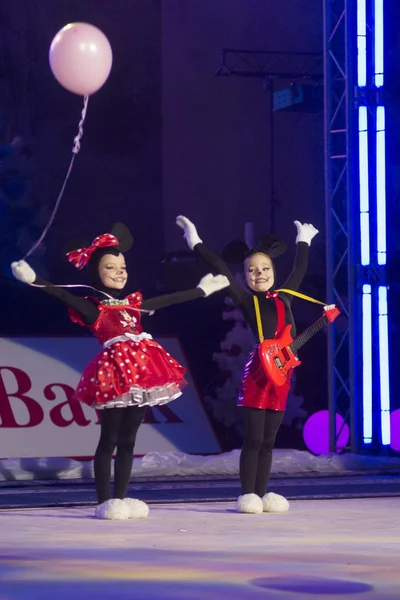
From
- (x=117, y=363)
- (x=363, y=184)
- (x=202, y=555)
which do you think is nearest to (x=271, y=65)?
(x=363, y=184)

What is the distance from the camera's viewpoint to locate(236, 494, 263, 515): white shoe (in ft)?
16.5

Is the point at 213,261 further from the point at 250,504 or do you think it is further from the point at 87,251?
the point at 250,504

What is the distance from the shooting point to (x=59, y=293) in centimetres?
486

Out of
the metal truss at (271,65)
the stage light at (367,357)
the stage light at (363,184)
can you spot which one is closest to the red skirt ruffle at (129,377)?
the stage light at (367,357)

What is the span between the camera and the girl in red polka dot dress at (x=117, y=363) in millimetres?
4789

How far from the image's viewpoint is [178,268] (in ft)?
26.2

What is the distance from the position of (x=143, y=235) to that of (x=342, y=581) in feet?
16.6

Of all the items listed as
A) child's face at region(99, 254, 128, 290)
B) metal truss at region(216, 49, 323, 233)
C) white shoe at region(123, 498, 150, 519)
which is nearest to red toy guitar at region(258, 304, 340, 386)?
child's face at region(99, 254, 128, 290)

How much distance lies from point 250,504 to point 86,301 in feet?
3.51

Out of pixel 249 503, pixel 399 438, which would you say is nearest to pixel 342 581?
pixel 249 503

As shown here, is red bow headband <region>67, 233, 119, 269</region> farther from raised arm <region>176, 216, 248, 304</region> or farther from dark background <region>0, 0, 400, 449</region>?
dark background <region>0, 0, 400, 449</region>

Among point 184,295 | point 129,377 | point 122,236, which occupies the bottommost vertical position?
point 129,377

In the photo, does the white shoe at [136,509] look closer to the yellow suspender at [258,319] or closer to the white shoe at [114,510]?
the white shoe at [114,510]

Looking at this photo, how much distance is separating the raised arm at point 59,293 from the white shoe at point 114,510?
73 centimetres
